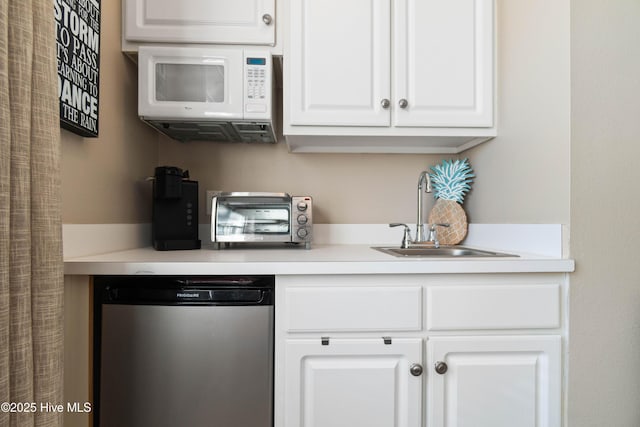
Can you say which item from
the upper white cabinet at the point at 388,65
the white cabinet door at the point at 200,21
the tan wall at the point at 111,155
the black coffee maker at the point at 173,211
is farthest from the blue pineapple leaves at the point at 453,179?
the tan wall at the point at 111,155

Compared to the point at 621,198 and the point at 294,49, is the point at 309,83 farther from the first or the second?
the point at 621,198

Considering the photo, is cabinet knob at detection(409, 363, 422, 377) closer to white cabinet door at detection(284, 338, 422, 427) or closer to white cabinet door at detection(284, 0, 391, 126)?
white cabinet door at detection(284, 338, 422, 427)

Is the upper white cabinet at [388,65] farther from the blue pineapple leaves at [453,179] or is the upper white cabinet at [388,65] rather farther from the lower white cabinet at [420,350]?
the lower white cabinet at [420,350]

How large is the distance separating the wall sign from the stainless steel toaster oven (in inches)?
21.4

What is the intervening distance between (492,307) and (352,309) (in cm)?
44

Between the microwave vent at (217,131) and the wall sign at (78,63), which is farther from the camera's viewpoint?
the microwave vent at (217,131)

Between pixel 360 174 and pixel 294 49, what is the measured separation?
0.69 metres

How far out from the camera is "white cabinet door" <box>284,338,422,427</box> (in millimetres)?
1023

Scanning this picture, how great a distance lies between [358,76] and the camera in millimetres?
1354

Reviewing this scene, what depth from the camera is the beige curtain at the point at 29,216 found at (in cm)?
65

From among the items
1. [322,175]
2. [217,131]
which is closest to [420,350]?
[322,175]

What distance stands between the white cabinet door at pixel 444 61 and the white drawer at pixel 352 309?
2.40ft

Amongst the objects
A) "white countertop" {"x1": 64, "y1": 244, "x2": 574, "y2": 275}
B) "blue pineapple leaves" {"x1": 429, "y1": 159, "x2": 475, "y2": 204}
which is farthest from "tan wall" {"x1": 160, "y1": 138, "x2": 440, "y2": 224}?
"white countertop" {"x1": 64, "y1": 244, "x2": 574, "y2": 275}

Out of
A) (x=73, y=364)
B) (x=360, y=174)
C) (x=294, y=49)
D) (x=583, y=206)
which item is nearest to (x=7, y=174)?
(x=73, y=364)
